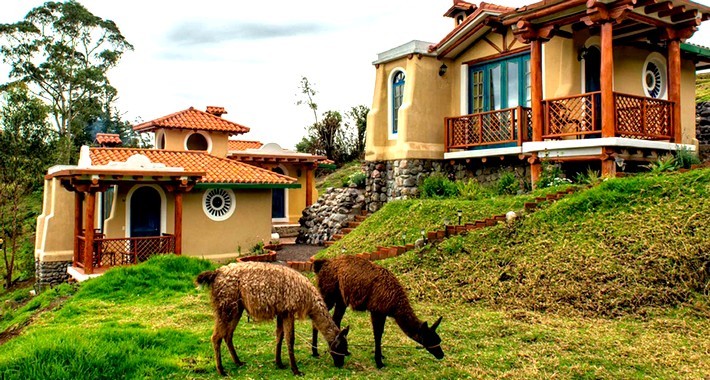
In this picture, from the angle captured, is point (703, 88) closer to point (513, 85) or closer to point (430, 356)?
point (513, 85)

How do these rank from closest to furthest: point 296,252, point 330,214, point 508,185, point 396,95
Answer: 1. point 508,185
2. point 396,95
3. point 296,252
4. point 330,214

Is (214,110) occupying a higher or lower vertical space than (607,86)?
higher

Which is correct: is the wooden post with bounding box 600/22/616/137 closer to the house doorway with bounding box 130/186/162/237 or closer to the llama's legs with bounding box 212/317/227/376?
the llama's legs with bounding box 212/317/227/376

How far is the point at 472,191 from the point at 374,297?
896cm

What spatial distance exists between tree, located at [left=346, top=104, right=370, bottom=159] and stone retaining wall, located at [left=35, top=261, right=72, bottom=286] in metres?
20.5

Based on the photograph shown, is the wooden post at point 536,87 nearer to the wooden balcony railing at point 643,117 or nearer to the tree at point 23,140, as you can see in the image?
the wooden balcony railing at point 643,117

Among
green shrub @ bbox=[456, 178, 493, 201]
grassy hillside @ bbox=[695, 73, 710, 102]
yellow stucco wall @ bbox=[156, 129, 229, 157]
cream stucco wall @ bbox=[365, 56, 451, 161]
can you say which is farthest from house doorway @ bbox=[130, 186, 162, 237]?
grassy hillside @ bbox=[695, 73, 710, 102]

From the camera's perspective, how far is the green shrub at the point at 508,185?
14.5 metres

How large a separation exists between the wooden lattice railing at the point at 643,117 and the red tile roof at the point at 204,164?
34.8 feet

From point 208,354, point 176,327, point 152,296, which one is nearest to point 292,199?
point 152,296

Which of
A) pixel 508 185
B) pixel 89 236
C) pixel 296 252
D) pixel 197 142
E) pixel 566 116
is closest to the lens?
pixel 566 116

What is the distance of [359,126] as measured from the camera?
117 ft

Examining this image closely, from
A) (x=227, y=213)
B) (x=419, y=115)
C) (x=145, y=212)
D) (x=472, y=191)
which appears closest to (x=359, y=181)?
(x=419, y=115)

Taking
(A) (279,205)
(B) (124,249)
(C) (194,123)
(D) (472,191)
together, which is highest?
(C) (194,123)
